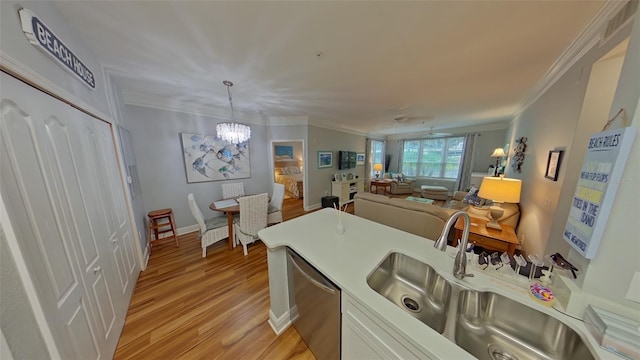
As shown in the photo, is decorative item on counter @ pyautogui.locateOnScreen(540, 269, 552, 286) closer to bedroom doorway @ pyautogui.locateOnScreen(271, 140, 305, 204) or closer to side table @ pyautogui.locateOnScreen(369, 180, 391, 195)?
bedroom doorway @ pyautogui.locateOnScreen(271, 140, 305, 204)

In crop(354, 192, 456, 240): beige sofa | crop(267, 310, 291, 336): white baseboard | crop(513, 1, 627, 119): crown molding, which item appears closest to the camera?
crop(513, 1, 627, 119): crown molding

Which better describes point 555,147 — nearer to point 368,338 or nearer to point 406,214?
point 406,214

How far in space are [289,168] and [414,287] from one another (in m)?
5.84

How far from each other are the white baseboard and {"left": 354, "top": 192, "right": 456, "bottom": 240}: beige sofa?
170cm

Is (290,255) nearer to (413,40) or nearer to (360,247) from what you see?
(360,247)

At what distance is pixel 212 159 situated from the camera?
3461mm

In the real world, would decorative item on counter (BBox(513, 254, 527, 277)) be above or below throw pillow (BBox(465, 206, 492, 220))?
above

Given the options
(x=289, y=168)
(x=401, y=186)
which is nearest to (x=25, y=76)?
(x=289, y=168)

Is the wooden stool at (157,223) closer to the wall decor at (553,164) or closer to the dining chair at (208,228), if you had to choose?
the dining chair at (208,228)

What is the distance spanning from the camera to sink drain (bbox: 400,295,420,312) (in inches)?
41.8

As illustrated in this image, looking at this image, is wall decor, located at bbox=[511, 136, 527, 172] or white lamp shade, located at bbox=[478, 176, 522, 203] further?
wall decor, located at bbox=[511, 136, 527, 172]

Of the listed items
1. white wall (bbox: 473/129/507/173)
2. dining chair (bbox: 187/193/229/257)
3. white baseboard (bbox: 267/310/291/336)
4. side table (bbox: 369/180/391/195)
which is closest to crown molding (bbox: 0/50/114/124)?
dining chair (bbox: 187/193/229/257)

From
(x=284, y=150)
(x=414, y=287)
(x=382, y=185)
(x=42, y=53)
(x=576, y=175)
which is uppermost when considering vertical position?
(x=42, y=53)

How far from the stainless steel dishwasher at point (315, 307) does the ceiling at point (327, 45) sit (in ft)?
5.55
